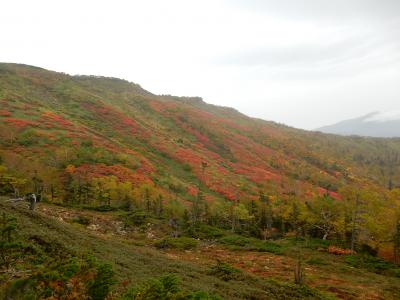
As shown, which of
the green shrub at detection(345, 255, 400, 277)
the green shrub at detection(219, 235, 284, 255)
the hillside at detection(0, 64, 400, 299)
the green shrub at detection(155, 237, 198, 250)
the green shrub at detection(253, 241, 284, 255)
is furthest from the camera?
the green shrub at detection(219, 235, 284, 255)

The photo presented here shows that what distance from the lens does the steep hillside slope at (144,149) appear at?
235ft

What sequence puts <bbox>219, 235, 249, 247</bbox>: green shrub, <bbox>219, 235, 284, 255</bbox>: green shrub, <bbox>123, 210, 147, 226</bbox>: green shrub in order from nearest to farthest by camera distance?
<bbox>219, 235, 284, 255</bbox>: green shrub < <bbox>123, 210, 147, 226</bbox>: green shrub < <bbox>219, 235, 249, 247</bbox>: green shrub

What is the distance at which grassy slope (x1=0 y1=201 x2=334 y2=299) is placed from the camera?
74.7ft

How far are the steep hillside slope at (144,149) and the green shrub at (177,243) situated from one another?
2365 centimetres

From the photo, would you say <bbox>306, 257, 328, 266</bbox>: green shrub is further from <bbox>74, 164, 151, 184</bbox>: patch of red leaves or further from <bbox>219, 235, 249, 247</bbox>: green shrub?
<bbox>74, 164, 151, 184</bbox>: patch of red leaves

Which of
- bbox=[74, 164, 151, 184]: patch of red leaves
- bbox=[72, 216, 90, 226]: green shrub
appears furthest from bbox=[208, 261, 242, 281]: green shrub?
bbox=[74, 164, 151, 184]: patch of red leaves

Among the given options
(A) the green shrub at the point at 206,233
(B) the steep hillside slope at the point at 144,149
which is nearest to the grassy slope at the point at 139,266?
(A) the green shrub at the point at 206,233

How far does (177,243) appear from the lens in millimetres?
43438

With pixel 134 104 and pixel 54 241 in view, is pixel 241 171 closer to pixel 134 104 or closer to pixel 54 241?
Answer: pixel 134 104

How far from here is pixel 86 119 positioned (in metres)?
113

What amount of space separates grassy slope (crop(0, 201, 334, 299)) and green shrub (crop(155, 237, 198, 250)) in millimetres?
11930

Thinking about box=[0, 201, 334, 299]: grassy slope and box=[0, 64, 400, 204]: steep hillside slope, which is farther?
box=[0, 64, 400, 204]: steep hillside slope

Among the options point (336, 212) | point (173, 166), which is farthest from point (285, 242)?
point (173, 166)

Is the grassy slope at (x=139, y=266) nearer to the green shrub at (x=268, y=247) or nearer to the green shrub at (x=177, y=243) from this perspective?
the green shrub at (x=177, y=243)
